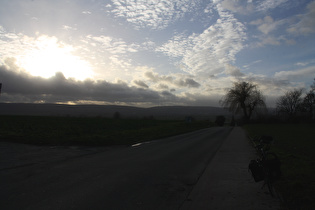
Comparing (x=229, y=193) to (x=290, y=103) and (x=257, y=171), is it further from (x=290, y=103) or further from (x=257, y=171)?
(x=290, y=103)

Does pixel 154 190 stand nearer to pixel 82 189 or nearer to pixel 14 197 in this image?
pixel 82 189

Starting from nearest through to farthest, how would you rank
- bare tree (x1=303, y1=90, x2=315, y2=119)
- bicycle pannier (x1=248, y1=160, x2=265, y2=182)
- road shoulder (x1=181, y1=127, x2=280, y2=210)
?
road shoulder (x1=181, y1=127, x2=280, y2=210) < bicycle pannier (x1=248, y1=160, x2=265, y2=182) < bare tree (x1=303, y1=90, x2=315, y2=119)

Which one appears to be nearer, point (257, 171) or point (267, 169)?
point (267, 169)

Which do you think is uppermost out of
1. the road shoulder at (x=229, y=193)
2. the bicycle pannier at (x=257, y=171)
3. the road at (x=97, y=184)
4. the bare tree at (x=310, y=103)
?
the bare tree at (x=310, y=103)

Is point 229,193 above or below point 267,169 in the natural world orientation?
below

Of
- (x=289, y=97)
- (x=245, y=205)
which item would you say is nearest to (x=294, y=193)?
(x=245, y=205)

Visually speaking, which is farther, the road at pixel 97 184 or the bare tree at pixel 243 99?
the bare tree at pixel 243 99

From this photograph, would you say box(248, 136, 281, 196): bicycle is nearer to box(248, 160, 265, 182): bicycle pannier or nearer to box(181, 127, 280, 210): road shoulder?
box(248, 160, 265, 182): bicycle pannier

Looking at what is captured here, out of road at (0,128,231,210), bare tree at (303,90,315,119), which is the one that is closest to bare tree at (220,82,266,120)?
bare tree at (303,90,315,119)

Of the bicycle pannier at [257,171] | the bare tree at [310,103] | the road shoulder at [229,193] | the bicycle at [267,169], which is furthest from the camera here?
the bare tree at [310,103]

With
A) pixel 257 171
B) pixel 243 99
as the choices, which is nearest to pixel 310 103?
pixel 243 99

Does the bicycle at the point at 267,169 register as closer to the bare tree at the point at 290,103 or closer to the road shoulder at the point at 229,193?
the road shoulder at the point at 229,193

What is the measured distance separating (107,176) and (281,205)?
4758 mm

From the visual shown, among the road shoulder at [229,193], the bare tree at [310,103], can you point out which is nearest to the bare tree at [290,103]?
the bare tree at [310,103]
